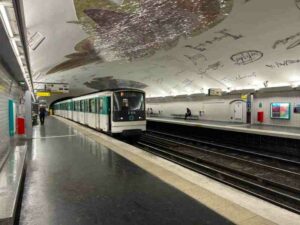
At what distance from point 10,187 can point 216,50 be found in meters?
11.3

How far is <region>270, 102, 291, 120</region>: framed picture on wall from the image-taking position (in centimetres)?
1275

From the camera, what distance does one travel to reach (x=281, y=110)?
13.2 meters

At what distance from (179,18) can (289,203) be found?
6964mm

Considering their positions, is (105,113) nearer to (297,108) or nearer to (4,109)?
(4,109)

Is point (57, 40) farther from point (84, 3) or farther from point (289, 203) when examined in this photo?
point (289, 203)

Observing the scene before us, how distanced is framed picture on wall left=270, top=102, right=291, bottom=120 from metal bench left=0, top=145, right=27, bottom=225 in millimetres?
12696

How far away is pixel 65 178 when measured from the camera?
187 inches

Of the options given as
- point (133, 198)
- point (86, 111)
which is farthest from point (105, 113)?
point (133, 198)

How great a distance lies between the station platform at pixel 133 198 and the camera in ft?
9.83

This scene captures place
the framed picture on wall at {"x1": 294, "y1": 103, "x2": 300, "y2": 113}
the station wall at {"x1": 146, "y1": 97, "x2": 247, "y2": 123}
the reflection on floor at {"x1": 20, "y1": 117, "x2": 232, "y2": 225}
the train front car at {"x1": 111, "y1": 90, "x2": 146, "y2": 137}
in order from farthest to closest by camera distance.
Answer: the station wall at {"x1": 146, "y1": 97, "x2": 247, "y2": 123} → the framed picture on wall at {"x1": 294, "y1": 103, "x2": 300, "y2": 113} → the train front car at {"x1": 111, "y1": 90, "x2": 146, "y2": 137} → the reflection on floor at {"x1": 20, "y1": 117, "x2": 232, "y2": 225}

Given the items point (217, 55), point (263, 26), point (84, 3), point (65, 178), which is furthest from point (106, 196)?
point (217, 55)

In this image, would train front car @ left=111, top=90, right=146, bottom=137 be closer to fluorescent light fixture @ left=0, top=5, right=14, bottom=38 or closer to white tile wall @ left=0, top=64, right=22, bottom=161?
white tile wall @ left=0, top=64, right=22, bottom=161

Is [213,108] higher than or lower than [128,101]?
lower

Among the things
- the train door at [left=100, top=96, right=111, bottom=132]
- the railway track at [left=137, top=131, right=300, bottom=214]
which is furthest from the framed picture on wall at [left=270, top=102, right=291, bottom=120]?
the train door at [left=100, top=96, right=111, bottom=132]
